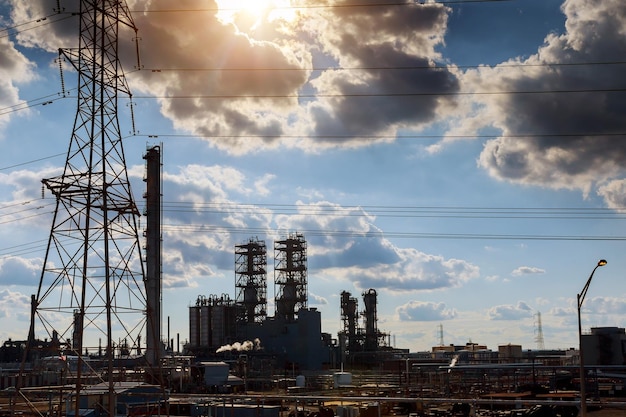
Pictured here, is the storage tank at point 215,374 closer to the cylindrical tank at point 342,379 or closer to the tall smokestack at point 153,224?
the cylindrical tank at point 342,379

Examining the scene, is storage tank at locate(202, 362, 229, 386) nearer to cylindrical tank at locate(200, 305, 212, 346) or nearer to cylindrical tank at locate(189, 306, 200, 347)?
cylindrical tank at locate(200, 305, 212, 346)

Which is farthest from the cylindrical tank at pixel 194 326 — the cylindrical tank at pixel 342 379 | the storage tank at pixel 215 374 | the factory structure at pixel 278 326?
the cylindrical tank at pixel 342 379

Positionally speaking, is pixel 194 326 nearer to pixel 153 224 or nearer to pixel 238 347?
pixel 238 347

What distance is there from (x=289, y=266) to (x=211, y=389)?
121 feet

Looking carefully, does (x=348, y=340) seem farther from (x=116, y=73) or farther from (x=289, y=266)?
(x=116, y=73)

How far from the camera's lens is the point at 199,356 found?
98.4 meters

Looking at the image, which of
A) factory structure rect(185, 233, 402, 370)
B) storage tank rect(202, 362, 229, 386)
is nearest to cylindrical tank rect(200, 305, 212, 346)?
factory structure rect(185, 233, 402, 370)

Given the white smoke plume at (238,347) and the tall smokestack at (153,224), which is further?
the white smoke plume at (238,347)

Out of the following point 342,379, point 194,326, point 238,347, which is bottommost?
point 342,379

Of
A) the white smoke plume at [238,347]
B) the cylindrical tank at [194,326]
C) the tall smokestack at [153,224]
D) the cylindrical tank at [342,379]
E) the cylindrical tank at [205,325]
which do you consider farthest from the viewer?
the cylindrical tank at [194,326]

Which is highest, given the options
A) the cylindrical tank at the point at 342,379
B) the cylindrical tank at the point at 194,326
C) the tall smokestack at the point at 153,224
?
the tall smokestack at the point at 153,224

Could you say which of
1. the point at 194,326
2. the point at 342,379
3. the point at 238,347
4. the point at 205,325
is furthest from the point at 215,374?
the point at 194,326

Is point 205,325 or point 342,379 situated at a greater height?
point 205,325

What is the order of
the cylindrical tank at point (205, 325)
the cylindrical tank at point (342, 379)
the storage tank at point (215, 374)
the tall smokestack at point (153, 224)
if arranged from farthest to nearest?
the cylindrical tank at point (205, 325)
the tall smokestack at point (153, 224)
the storage tank at point (215, 374)
the cylindrical tank at point (342, 379)
